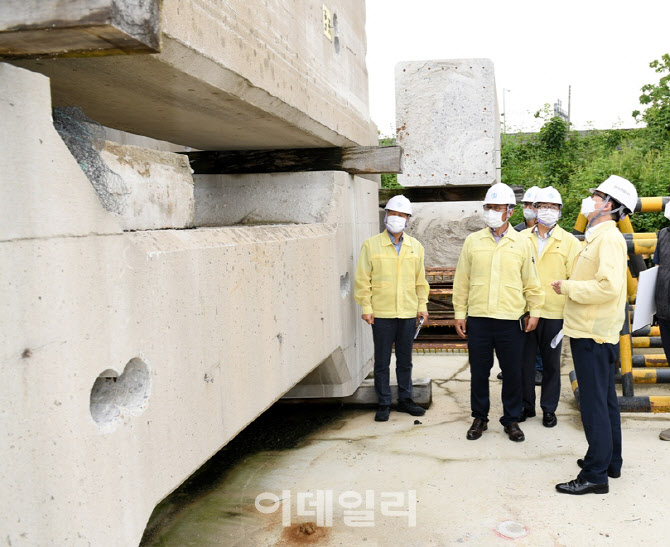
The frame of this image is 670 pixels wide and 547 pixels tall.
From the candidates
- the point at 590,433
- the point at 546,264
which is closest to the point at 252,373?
the point at 590,433

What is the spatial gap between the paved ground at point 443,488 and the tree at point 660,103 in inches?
481

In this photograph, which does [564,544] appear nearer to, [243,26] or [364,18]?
[243,26]

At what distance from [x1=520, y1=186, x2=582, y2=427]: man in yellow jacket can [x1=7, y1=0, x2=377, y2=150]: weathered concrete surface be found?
1507mm

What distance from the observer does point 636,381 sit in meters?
5.27

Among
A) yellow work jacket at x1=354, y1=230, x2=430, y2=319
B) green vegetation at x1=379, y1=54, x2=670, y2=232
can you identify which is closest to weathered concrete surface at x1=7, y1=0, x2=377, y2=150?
yellow work jacket at x1=354, y1=230, x2=430, y2=319

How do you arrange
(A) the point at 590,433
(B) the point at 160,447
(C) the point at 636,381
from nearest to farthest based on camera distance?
(B) the point at 160,447 → (A) the point at 590,433 → (C) the point at 636,381

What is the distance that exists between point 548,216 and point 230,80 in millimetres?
2974

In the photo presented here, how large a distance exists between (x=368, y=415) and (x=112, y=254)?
3.60 m

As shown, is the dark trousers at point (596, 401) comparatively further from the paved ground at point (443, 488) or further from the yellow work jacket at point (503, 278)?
the yellow work jacket at point (503, 278)

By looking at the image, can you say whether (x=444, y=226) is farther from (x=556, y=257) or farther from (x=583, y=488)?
(x=583, y=488)

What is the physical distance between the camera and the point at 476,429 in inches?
178

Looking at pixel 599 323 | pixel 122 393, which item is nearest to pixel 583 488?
pixel 599 323

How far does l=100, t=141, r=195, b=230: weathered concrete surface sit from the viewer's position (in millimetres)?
2217

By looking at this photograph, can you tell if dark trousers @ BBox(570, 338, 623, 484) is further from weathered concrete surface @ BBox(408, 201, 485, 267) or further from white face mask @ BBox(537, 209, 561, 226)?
weathered concrete surface @ BBox(408, 201, 485, 267)
